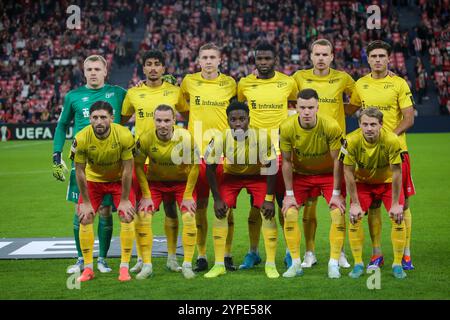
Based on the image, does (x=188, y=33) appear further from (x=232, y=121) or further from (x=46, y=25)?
(x=232, y=121)

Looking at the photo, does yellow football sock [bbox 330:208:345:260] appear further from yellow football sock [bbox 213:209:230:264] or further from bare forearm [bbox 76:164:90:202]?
bare forearm [bbox 76:164:90:202]

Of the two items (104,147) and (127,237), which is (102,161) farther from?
(127,237)

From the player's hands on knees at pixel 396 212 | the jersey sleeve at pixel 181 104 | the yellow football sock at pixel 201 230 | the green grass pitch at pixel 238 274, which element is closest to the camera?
the green grass pitch at pixel 238 274

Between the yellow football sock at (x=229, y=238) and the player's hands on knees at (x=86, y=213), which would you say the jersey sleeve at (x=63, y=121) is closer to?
the player's hands on knees at (x=86, y=213)

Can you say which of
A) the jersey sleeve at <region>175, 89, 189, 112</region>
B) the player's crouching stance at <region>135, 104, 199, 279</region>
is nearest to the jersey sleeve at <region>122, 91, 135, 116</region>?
the jersey sleeve at <region>175, 89, 189, 112</region>

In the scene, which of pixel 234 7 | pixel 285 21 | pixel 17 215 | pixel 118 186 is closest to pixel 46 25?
pixel 234 7

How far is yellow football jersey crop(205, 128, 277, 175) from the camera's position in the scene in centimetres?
805

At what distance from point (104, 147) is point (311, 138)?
2167mm

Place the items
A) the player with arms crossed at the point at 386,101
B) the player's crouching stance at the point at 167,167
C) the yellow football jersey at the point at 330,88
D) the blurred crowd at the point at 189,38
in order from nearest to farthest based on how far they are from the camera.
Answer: the player's crouching stance at the point at 167,167
the player with arms crossed at the point at 386,101
the yellow football jersey at the point at 330,88
the blurred crowd at the point at 189,38

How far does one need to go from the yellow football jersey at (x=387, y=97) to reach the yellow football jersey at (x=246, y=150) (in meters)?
1.26

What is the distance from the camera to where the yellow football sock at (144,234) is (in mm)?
7992

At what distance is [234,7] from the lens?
37062 millimetres

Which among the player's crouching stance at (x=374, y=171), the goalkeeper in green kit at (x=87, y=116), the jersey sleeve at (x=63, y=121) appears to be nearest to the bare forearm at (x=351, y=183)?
the player's crouching stance at (x=374, y=171)

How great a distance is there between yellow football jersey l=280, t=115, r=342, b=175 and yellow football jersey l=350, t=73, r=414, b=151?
699 mm
